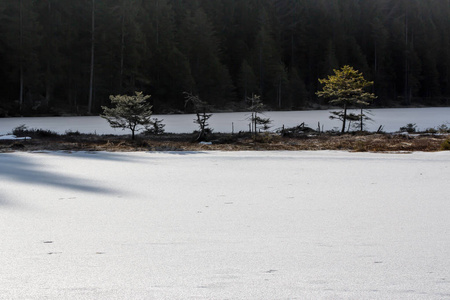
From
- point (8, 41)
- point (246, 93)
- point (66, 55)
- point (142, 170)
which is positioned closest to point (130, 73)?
point (66, 55)

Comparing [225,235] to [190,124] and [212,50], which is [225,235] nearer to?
[190,124]

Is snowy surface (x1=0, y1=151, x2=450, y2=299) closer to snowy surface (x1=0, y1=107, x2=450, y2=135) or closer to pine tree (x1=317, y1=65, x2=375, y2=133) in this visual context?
snowy surface (x1=0, y1=107, x2=450, y2=135)

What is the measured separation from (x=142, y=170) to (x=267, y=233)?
15.8 feet

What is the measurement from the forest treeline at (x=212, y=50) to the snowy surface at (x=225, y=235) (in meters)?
31.6

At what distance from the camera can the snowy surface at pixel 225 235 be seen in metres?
2.86

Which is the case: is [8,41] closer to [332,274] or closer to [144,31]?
[144,31]

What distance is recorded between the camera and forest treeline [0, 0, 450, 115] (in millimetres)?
39406

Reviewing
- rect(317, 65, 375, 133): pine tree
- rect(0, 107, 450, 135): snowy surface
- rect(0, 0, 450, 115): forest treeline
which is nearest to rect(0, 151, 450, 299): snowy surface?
rect(0, 107, 450, 135): snowy surface

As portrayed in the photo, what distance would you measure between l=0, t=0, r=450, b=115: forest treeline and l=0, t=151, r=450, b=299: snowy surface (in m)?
31.6

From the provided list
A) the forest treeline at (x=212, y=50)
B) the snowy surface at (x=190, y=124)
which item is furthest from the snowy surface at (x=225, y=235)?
Result: the forest treeline at (x=212, y=50)

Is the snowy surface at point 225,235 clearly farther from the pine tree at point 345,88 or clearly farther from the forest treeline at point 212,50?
the forest treeline at point 212,50

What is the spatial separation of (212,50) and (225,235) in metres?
50.5

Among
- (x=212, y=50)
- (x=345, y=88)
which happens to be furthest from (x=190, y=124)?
(x=212, y=50)

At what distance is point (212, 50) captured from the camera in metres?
52.9
